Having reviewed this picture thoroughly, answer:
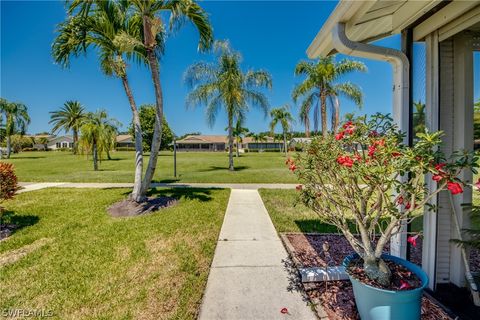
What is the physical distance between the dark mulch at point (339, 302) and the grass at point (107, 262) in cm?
138

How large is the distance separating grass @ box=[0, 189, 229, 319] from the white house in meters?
2.92

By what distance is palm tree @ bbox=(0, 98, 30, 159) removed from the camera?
29.9 metres

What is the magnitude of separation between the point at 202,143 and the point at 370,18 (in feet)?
207

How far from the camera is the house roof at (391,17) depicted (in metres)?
2.32

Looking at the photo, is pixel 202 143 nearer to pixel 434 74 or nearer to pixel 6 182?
pixel 6 182

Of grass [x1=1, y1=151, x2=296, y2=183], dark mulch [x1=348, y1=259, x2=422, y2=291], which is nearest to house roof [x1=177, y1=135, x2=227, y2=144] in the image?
grass [x1=1, y1=151, x2=296, y2=183]

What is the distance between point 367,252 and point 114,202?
689 cm

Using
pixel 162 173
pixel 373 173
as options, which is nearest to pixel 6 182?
pixel 373 173

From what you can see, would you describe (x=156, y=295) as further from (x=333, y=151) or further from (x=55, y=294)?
(x=333, y=151)

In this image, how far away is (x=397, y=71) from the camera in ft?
9.50

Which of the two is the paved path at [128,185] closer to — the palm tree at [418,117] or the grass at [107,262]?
the grass at [107,262]

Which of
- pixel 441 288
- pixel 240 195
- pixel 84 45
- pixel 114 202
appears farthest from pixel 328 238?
pixel 84 45

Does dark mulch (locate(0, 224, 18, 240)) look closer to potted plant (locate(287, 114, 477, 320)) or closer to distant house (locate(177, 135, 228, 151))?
potted plant (locate(287, 114, 477, 320))

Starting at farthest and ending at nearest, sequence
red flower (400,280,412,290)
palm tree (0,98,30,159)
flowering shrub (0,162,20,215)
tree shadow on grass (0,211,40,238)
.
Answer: palm tree (0,98,30,159)
tree shadow on grass (0,211,40,238)
flowering shrub (0,162,20,215)
red flower (400,280,412,290)
